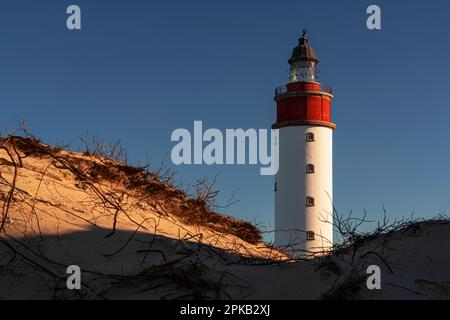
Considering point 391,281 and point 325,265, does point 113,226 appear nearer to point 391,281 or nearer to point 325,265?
point 325,265

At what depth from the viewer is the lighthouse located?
25.2 metres

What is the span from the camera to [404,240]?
235 inches

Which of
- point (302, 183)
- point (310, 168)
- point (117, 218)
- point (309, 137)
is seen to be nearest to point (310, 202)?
point (302, 183)

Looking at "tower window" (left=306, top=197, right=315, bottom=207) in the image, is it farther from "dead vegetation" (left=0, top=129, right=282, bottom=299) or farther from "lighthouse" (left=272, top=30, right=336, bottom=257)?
"dead vegetation" (left=0, top=129, right=282, bottom=299)

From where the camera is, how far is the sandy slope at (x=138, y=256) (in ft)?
13.5

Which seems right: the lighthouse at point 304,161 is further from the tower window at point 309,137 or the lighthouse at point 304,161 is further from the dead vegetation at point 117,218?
the dead vegetation at point 117,218

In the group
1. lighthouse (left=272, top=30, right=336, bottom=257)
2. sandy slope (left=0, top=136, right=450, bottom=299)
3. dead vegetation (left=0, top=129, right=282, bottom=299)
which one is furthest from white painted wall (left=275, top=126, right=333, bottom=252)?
sandy slope (left=0, top=136, right=450, bottom=299)

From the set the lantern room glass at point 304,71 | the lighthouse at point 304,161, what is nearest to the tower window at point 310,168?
the lighthouse at point 304,161

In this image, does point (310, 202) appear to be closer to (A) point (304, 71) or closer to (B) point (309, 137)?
(B) point (309, 137)

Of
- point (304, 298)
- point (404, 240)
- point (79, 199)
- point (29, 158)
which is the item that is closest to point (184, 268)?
point (304, 298)

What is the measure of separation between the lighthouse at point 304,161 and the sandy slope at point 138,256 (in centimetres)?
1828

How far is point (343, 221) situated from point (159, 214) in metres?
2.52

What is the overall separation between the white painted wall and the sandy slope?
18.3m

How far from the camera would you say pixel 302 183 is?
25.3m
